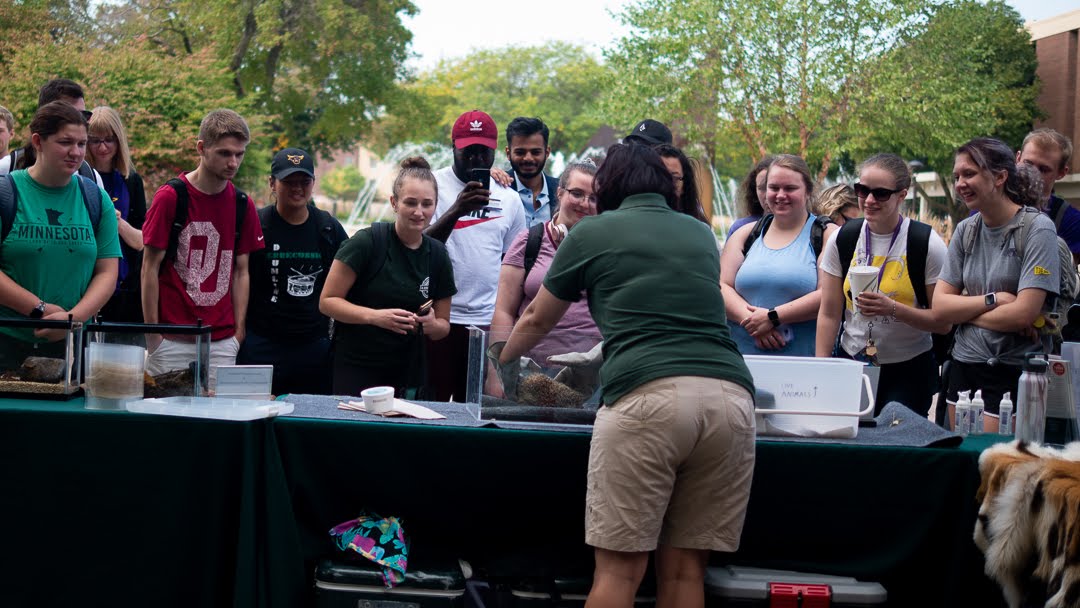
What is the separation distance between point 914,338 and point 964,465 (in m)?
1.05

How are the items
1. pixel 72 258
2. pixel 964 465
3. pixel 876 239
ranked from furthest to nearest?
pixel 876 239 < pixel 72 258 < pixel 964 465

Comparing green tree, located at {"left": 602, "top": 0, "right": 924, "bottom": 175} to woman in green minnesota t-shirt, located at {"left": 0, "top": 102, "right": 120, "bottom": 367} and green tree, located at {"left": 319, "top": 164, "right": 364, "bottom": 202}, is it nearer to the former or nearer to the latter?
woman in green minnesota t-shirt, located at {"left": 0, "top": 102, "right": 120, "bottom": 367}

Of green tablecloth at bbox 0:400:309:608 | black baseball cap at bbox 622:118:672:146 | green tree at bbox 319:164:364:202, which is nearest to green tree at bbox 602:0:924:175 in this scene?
black baseball cap at bbox 622:118:672:146

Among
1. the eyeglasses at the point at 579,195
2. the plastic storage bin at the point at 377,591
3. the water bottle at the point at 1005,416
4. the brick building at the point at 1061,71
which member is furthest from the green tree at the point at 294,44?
the water bottle at the point at 1005,416

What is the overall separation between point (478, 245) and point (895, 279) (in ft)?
6.50

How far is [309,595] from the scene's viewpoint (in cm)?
331

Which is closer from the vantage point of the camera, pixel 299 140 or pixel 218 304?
pixel 218 304

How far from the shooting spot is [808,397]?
3.35 meters

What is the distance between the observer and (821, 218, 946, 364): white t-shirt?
4.22m

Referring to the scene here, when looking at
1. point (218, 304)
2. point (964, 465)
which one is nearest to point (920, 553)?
point (964, 465)

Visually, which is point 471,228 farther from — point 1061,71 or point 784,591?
point 1061,71

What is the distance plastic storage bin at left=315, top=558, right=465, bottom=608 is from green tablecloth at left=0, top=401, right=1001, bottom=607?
0.14 m

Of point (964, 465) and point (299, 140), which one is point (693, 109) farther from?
point (964, 465)

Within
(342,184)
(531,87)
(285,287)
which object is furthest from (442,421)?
(342,184)
